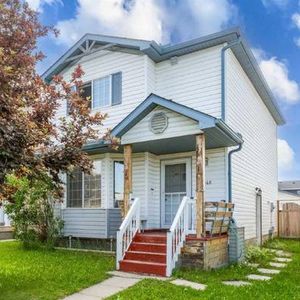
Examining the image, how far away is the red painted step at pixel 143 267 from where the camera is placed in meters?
8.71

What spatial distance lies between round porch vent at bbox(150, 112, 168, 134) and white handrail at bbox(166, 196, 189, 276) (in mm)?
1985

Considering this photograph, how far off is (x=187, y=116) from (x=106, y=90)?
557 cm

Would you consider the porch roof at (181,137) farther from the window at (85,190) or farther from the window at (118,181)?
the window at (85,190)

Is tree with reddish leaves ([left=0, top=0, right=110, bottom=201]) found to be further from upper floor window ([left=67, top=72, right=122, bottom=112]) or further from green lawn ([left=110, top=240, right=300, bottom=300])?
upper floor window ([left=67, top=72, right=122, bottom=112])

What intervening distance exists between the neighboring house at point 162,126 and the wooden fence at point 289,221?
555 centimetres

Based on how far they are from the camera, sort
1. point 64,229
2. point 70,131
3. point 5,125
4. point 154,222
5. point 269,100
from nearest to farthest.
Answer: point 5,125 < point 70,131 < point 154,222 < point 64,229 < point 269,100

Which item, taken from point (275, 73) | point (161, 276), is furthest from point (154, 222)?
point (275, 73)

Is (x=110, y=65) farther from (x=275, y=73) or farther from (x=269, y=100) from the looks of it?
(x=275, y=73)

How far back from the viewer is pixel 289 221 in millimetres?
19844

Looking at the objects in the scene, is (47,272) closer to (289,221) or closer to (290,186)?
(289,221)

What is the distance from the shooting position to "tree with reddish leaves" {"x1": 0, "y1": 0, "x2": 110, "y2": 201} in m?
5.93

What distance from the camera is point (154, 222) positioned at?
1252 cm

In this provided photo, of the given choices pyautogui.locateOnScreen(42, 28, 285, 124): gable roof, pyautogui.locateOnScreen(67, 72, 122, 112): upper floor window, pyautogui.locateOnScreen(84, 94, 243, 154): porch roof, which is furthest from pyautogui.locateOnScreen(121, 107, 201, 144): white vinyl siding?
pyautogui.locateOnScreen(42, 28, 285, 124): gable roof

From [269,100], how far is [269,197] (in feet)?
15.7
